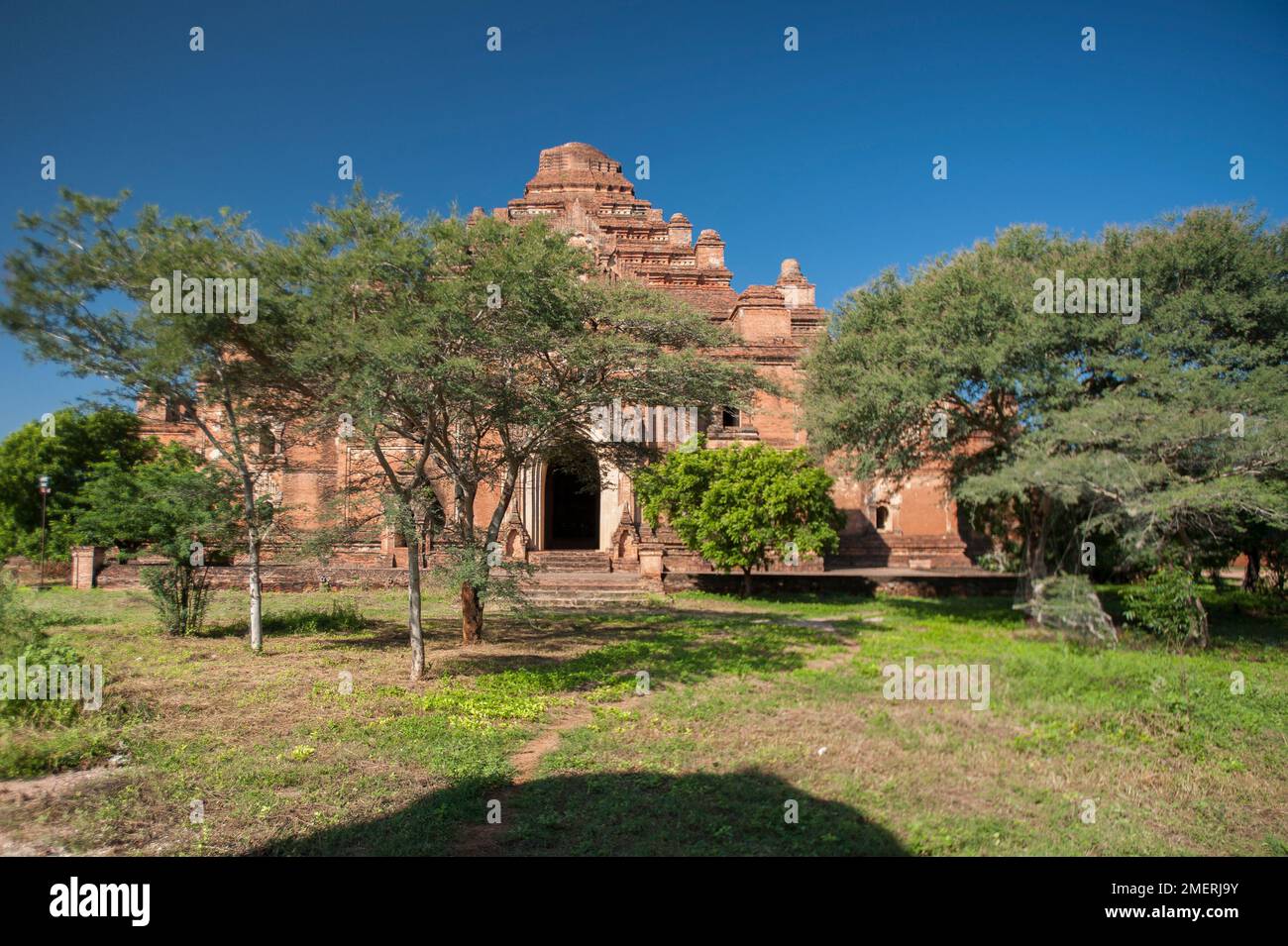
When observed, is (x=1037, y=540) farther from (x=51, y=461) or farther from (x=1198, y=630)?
(x=51, y=461)

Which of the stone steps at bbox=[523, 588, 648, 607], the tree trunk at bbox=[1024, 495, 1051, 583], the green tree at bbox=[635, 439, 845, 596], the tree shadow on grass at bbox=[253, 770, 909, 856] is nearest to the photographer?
the tree shadow on grass at bbox=[253, 770, 909, 856]

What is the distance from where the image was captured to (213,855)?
492 cm

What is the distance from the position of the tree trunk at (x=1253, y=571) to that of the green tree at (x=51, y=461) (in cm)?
3079

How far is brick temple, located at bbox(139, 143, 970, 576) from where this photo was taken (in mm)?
21812

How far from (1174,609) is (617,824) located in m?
11.9

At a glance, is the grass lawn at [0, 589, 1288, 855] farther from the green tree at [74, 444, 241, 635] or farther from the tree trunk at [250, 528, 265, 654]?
the green tree at [74, 444, 241, 635]

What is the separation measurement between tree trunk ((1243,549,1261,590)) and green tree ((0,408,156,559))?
1212 inches

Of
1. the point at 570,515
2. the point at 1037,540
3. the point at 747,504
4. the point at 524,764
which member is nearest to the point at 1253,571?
the point at 1037,540

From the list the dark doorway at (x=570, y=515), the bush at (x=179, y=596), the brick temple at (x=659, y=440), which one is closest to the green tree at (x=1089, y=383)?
the brick temple at (x=659, y=440)

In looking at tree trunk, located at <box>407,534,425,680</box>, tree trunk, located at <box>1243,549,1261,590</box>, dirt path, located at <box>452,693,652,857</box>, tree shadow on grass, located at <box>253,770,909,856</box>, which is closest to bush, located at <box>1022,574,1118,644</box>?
tree trunk, located at <box>1243,549,1261,590</box>

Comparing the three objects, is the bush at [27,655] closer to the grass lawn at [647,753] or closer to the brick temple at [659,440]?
the grass lawn at [647,753]
